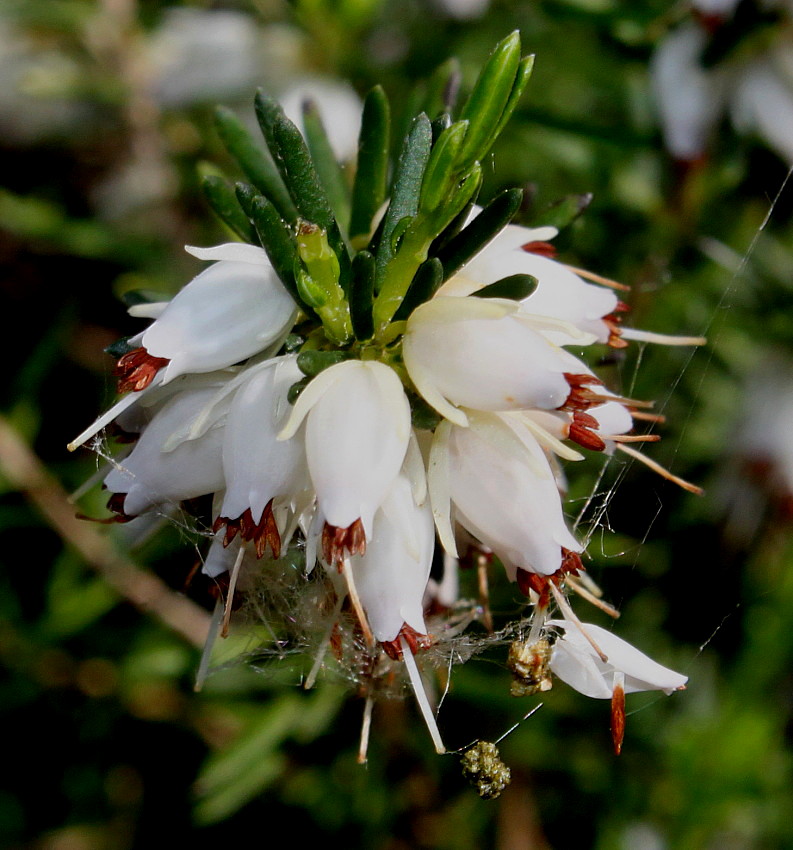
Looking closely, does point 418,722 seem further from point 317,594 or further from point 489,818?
point 317,594

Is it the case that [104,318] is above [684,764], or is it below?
above

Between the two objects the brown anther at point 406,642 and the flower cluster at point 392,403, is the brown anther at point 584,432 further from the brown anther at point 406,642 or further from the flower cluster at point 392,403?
the brown anther at point 406,642

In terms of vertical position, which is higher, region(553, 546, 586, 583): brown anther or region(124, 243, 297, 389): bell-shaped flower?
region(124, 243, 297, 389): bell-shaped flower

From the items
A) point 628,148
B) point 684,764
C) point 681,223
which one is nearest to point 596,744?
point 684,764

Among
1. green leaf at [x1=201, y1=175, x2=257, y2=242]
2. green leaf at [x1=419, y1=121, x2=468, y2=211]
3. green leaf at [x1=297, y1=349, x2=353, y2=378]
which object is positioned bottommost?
green leaf at [x1=297, y1=349, x2=353, y2=378]

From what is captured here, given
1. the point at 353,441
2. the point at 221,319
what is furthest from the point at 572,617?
the point at 221,319

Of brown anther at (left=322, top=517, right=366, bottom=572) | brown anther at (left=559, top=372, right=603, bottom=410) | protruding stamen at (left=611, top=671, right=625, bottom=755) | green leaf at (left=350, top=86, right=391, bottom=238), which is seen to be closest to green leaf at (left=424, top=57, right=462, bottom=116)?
green leaf at (left=350, top=86, right=391, bottom=238)

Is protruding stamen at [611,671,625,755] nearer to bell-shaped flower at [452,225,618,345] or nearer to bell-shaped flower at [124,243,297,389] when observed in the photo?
bell-shaped flower at [452,225,618,345]
